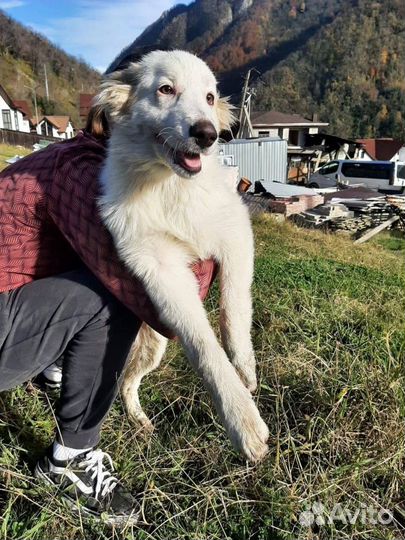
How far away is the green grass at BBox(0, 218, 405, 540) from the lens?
1.61m

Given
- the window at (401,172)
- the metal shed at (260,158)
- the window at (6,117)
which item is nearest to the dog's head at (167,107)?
the metal shed at (260,158)

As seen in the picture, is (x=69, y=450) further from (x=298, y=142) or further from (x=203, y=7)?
(x=203, y=7)

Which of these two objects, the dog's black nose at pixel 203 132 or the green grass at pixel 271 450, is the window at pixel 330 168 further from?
the dog's black nose at pixel 203 132

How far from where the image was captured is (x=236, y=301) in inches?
76.4

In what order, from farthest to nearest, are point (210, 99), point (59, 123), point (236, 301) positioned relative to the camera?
point (59, 123) → point (210, 99) → point (236, 301)

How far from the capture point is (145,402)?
7.52 ft

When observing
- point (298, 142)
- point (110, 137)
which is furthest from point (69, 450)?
point (298, 142)

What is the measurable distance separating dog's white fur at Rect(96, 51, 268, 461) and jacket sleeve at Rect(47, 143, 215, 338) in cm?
4

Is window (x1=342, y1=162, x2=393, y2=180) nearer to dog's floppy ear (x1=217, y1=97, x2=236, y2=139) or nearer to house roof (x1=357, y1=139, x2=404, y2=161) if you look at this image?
house roof (x1=357, y1=139, x2=404, y2=161)

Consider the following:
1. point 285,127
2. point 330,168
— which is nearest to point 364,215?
A: point 330,168

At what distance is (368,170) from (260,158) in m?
7.17

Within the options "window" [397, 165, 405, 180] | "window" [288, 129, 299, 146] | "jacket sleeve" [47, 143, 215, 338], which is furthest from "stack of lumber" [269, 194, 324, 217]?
"window" [288, 129, 299, 146]

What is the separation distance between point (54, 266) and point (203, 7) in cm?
10669

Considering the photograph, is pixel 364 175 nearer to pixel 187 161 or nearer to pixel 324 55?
pixel 187 161
